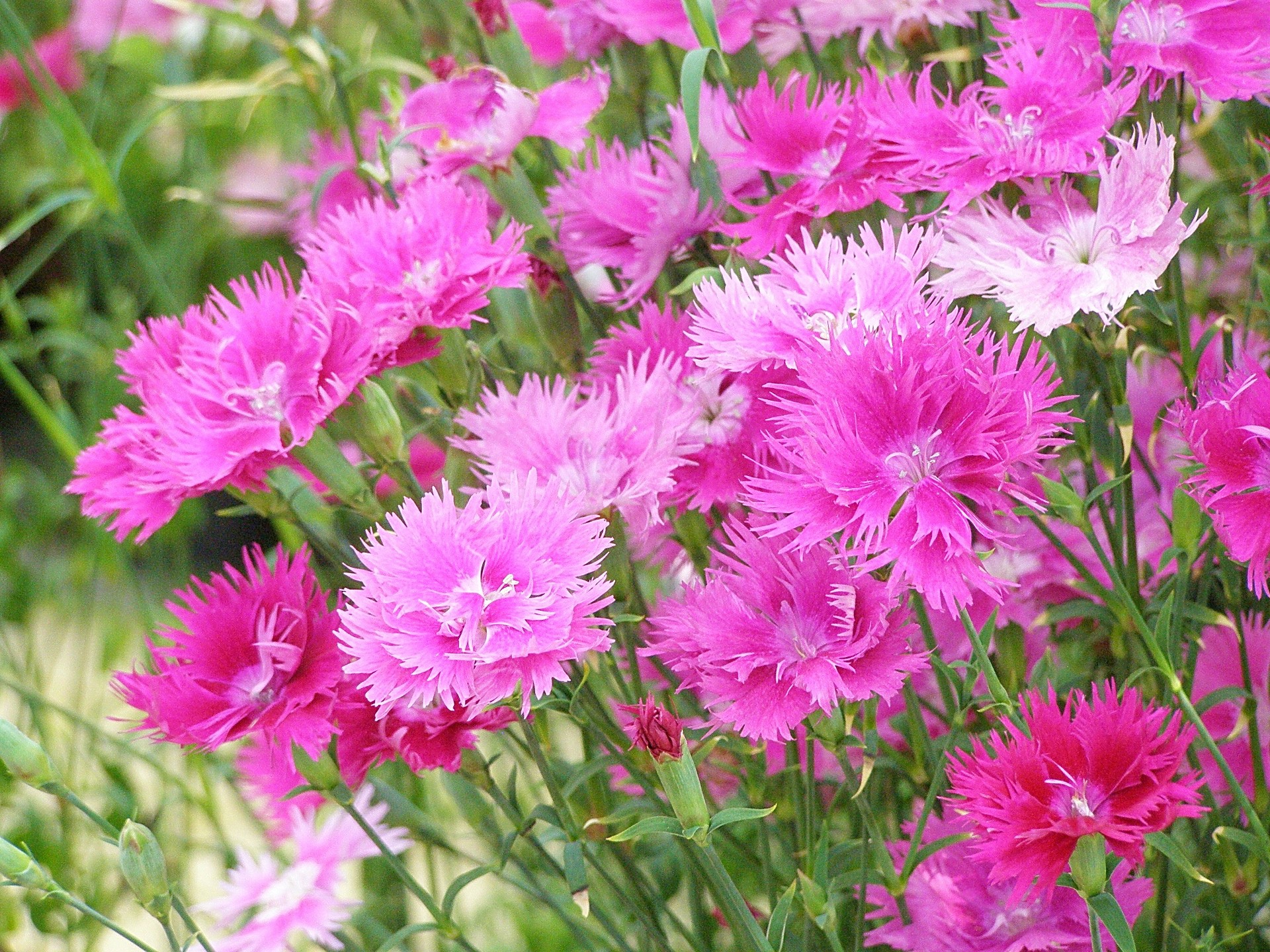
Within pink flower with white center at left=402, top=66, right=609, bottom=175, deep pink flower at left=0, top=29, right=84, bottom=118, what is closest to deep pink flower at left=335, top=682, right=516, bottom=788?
pink flower with white center at left=402, top=66, right=609, bottom=175

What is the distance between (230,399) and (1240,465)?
350mm

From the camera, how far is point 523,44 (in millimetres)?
624

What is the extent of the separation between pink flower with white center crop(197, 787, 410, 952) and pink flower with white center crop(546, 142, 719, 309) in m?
0.25

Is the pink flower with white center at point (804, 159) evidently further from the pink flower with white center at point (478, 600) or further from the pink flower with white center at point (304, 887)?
the pink flower with white center at point (304, 887)

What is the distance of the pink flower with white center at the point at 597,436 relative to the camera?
1.42 feet

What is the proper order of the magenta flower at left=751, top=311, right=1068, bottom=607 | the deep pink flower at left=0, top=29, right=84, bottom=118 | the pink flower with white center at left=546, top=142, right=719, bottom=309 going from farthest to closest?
the deep pink flower at left=0, top=29, right=84, bottom=118 → the pink flower with white center at left=546, top=142, right=719, bottom=309 → the magenta flower at left=751, top=311, right=1068, bottom=607

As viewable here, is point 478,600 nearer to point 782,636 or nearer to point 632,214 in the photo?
point 782,636

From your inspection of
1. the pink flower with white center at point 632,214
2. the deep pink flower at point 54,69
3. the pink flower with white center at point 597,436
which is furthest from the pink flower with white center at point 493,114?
the deep pink flower at point 54,69

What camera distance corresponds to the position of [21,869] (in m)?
0.45

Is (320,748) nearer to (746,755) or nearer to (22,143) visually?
(746,755)

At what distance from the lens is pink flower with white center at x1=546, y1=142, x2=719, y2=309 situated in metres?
0.52

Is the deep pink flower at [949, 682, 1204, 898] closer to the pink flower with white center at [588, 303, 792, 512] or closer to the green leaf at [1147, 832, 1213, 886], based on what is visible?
the green leaf at [1147, 832, 1213, 886]

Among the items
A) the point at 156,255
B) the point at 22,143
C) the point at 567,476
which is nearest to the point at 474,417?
the point at 567,476

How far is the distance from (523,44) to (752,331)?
0.29m
